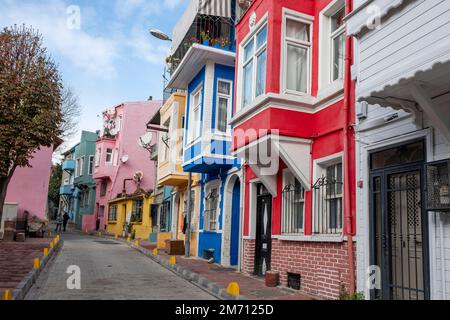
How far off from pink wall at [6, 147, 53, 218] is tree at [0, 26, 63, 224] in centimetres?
555

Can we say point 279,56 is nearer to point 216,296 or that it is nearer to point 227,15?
point 216,296

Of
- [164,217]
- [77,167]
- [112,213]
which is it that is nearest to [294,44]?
[164,217]

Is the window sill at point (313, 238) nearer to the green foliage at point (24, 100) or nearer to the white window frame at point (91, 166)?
the green foliage at point (24, 100)

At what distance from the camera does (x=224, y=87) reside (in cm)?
1503

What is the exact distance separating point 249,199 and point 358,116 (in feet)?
16.4

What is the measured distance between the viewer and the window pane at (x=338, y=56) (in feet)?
29.2

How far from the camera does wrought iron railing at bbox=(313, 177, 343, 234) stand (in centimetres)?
836

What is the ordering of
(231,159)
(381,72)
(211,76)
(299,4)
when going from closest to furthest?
1. (381,72)
2. (299,4)
3. (231,159)
4. (211,76)

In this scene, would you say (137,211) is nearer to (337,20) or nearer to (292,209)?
(292,209)

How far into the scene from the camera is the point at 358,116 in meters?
7.71

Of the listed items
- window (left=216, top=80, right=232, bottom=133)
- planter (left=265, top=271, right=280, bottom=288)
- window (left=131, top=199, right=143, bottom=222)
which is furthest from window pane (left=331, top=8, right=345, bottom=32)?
window (left=131, top=199, right=143, bottom=222)

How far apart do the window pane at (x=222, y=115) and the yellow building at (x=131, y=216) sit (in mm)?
13531

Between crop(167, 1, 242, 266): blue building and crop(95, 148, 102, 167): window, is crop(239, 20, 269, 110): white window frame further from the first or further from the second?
crop(95, 148, 102, 167): window
